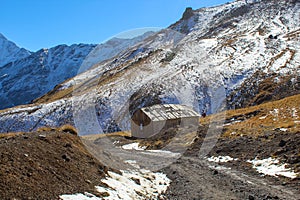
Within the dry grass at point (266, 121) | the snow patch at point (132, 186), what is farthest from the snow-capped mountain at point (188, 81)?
the snow patch at point (132, 186)

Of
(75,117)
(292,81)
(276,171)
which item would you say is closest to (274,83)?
(292,81)

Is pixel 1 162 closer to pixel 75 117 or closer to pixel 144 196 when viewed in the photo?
pixel 144 196

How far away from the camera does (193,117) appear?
5675 cm

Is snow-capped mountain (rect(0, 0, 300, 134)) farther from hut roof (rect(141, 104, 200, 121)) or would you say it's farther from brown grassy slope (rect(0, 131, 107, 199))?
brown grassy slope (rect(0, 131, 107, 199))

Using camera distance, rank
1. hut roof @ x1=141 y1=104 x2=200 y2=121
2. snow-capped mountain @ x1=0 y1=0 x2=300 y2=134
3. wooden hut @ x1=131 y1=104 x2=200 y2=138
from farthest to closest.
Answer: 1. snow-capped mountain @ x1=0 y1=0 x2=300 y2=134
2. hut roof @ x1=141 y1=104 x2=200 y2=121
3. wooden hut @ x1=131 y1=104 x2=200 y2=138

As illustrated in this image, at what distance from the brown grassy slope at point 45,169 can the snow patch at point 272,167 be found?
34.1ft

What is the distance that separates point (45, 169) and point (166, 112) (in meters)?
42.5

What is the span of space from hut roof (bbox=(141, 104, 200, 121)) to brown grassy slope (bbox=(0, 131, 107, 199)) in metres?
35.0

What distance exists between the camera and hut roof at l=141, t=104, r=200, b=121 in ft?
172

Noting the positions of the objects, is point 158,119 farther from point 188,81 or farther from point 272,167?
point 188,81

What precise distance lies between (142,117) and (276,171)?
116 ft

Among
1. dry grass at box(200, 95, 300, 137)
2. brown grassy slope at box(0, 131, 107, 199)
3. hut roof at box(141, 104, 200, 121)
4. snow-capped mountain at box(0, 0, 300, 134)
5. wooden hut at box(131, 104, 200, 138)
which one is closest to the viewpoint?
brown grassy slope at box(0, 131, 107, 199)

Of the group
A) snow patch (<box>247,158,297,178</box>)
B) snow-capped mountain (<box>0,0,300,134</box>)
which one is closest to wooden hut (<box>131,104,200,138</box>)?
snow-capped mountain (<box>0,0,300,134</box>)

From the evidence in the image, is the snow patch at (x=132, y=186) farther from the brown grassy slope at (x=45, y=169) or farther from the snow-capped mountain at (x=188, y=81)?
the snow-capped mountain at (x=188, y=81)
